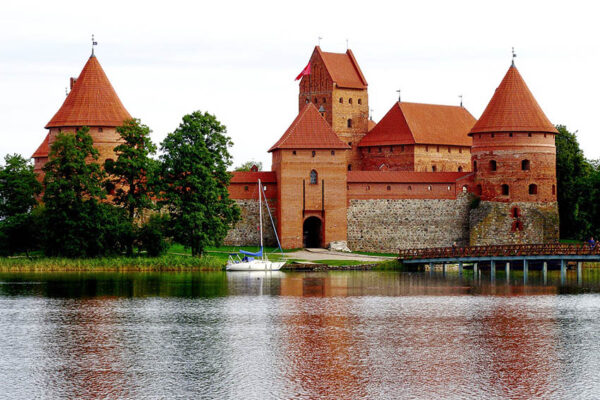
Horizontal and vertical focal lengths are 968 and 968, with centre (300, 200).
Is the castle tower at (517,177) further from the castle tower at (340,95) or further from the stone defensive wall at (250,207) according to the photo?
the stone defensive wall at (250,207)

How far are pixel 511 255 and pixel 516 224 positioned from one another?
7.96m

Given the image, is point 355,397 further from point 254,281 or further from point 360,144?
point 360,144

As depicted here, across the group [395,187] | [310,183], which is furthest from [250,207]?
[395,187]

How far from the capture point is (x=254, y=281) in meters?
34.8

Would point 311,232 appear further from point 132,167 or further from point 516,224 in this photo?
point 132,167

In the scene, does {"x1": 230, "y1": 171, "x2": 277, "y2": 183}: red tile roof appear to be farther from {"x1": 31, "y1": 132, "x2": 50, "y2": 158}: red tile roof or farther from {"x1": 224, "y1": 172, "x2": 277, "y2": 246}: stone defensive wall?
{"x1": 31, "y1": 132, "x2": 50, "y2": 158}: red tile roof

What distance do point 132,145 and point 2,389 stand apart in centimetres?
2483

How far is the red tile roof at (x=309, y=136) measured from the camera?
4534 centimetres

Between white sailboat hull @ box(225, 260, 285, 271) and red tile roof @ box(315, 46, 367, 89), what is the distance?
16396mm

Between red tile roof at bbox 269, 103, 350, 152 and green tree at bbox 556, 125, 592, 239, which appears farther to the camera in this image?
green tree at bbox 556, 125, 592, 239

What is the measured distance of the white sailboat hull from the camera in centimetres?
3959

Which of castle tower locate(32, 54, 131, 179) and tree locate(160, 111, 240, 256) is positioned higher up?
castle tower locate(32, 54, 131, 179)

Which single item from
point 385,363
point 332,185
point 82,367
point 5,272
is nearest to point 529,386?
point 385,363

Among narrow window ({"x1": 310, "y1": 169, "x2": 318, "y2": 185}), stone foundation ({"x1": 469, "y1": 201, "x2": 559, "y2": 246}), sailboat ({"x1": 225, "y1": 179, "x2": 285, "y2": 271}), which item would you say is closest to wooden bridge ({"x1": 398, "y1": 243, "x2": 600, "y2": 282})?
stone foundation ({"x1": 469, "y1": 201, "x2": 559, "y2": 246})
